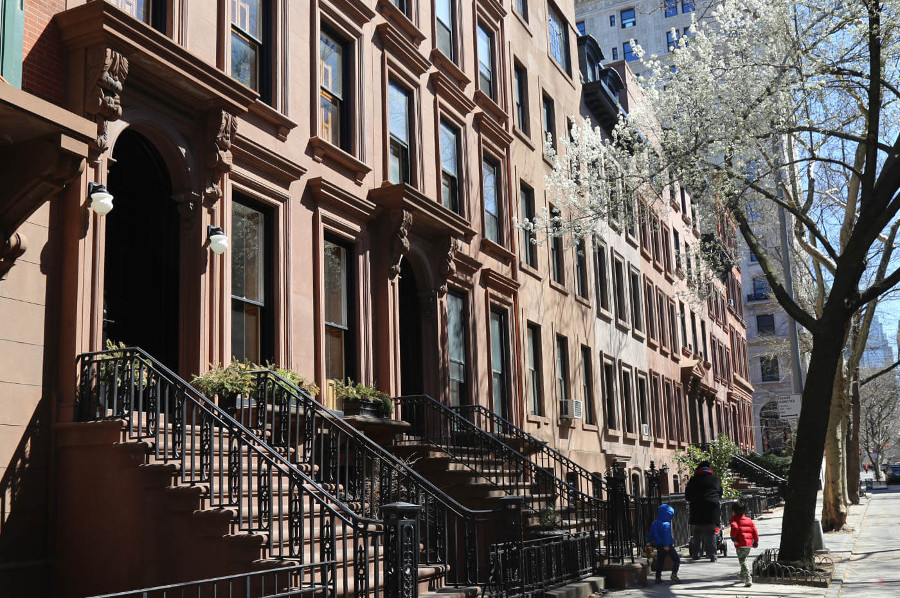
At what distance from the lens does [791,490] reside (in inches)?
527

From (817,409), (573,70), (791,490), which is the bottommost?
(791,490)

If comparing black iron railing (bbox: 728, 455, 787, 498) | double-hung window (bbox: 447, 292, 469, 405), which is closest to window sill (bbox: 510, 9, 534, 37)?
double-hung window (bbox: 447, 292, 469, 405)

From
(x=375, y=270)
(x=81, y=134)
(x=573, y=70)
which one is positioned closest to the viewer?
(x=81, y=134)

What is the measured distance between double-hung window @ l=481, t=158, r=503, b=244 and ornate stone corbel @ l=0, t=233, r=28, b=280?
1272cm

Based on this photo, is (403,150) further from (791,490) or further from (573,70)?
(573,70)

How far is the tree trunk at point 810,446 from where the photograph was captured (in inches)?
518

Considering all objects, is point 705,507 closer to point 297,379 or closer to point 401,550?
point 297,379

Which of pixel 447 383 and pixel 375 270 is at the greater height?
pixel 375 270

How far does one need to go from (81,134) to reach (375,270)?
25.2 ft

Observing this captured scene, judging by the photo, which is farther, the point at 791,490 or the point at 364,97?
the point at 364,97

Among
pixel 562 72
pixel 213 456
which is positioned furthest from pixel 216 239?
pixel 562 72

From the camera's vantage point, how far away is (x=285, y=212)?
43.2 feet

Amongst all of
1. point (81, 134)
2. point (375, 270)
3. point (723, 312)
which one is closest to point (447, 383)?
point (375, 270)

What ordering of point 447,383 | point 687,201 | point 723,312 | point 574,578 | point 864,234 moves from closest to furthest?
point 574,578 < point 864,234 < point 447,383 < point 687,201 < point 723,312
